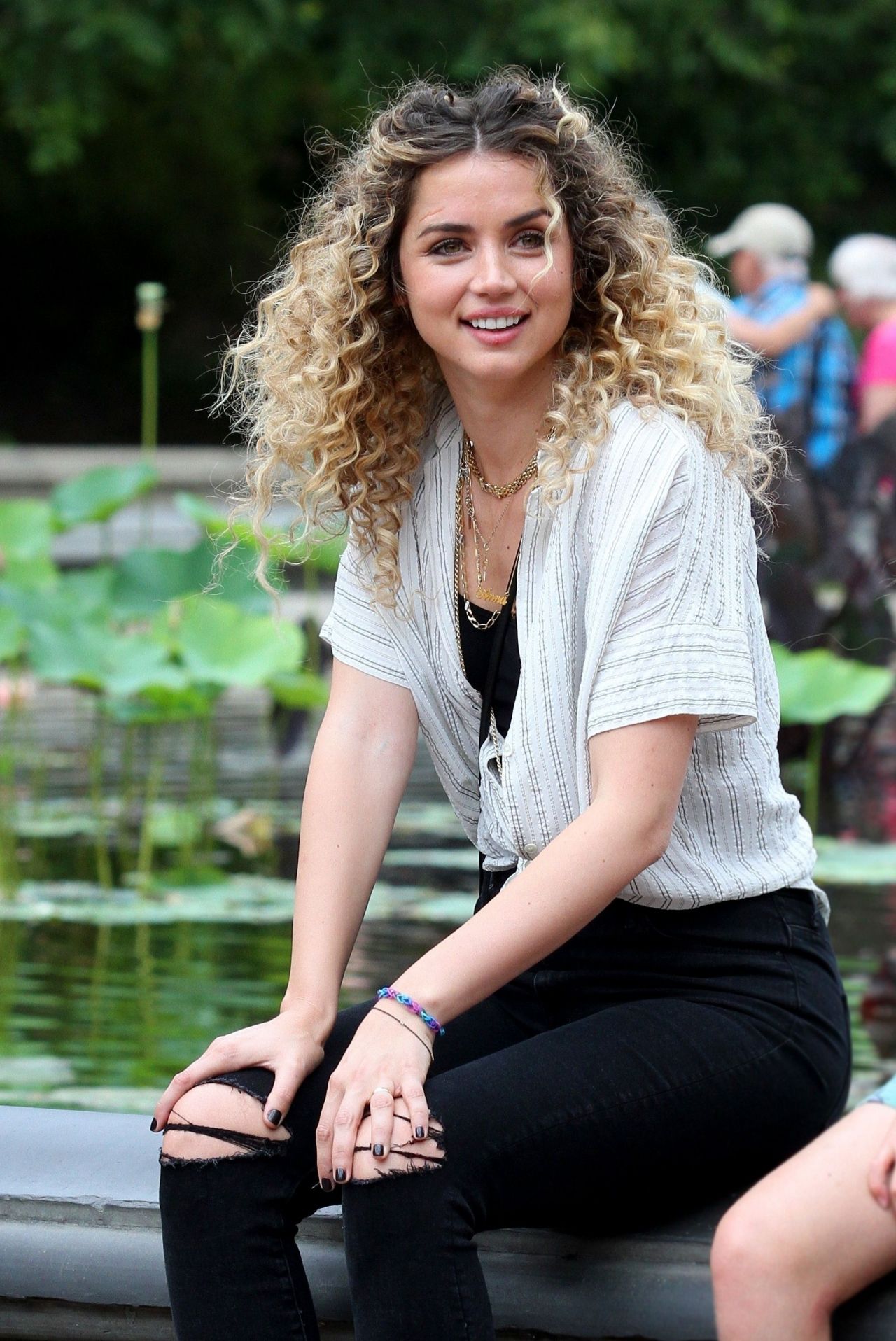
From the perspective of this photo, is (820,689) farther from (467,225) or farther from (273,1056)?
(273,1056)

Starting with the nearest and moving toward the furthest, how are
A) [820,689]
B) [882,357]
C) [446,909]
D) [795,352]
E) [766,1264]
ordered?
[766,1264]
[446,909]
[820,689]
[882,357]
[795,352]

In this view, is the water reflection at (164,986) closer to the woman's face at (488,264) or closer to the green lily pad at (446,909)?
the green lily pad at (446,909)

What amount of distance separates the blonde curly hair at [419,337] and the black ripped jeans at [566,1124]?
16.6 inches

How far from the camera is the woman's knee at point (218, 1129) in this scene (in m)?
1.58

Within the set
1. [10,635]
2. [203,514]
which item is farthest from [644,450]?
[203,514]

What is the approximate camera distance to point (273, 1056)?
166 centimetres

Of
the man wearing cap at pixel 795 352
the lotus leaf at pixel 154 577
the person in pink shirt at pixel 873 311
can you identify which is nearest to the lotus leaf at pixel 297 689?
the lotus leaf at pixel 154 577

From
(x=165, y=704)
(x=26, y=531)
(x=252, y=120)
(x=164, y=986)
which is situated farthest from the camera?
(x=252, y=120)

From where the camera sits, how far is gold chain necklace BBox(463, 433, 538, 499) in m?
1.83

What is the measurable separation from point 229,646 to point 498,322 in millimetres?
2756

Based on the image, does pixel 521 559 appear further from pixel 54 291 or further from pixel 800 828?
pixel 54 291

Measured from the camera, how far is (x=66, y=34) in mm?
11242

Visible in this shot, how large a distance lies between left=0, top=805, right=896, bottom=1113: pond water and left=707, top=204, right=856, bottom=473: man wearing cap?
1929mm

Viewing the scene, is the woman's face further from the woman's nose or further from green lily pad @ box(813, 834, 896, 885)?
green lily pad @ box(813, 834, 896, 885)
